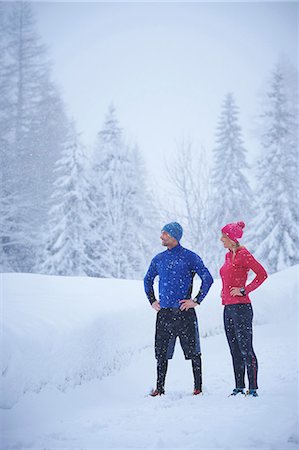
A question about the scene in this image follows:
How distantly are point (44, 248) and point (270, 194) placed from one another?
1100 cm

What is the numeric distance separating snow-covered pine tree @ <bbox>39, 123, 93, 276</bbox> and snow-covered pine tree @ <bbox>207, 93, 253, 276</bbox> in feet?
20.0

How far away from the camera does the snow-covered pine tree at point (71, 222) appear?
20.5 meters

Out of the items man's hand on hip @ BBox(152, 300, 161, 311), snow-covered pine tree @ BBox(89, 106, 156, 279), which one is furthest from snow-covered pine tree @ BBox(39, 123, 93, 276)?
man's hand on hip @ BBox(152, 300, 161, 311)

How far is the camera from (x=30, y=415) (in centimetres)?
441

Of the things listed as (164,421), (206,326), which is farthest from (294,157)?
(164,421)

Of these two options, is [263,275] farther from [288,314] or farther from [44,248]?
[44,248]

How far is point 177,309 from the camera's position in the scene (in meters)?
5.12

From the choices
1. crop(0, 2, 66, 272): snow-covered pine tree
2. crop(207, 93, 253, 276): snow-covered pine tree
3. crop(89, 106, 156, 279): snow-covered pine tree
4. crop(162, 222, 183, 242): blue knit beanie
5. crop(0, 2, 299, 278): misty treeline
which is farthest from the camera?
crop(0, 2, 66, 272): snow-covered pine tree

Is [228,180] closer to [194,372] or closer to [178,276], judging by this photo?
[178,276]

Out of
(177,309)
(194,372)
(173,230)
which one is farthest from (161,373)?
(173,230)

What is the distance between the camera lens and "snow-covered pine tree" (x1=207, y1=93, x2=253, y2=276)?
21969 mm

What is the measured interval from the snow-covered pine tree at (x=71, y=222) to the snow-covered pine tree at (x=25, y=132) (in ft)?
6.00

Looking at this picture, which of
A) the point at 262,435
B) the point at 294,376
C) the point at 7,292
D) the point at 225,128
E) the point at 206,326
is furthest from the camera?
the point at 225,128

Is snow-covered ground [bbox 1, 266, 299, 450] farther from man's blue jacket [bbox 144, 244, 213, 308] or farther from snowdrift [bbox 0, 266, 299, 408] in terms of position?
man's blue jacket [bbox 144, 244, 213, 308]
